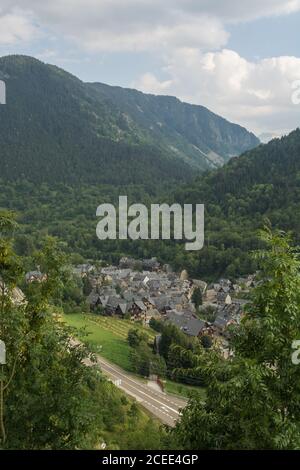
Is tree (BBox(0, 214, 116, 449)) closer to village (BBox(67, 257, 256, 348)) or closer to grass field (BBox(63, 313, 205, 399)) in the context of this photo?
grass field (BBox(63, 313, 205, 399))

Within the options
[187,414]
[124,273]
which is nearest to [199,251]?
[124,273]

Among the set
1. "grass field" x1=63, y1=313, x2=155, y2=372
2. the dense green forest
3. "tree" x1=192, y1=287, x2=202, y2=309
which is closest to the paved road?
"grass field" x1=63, y1=313, x2=155, y2=372

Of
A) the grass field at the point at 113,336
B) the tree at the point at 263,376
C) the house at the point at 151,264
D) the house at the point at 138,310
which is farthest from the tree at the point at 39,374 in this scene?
the house at the point at 151,264

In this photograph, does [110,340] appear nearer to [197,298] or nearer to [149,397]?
[149,397]

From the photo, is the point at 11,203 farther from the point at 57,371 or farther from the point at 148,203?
the point at 57,371

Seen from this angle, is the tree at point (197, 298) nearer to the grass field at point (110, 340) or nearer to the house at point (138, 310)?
the house at point (138, 310)

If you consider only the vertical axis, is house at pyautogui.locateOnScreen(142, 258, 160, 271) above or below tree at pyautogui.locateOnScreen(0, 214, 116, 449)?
below
